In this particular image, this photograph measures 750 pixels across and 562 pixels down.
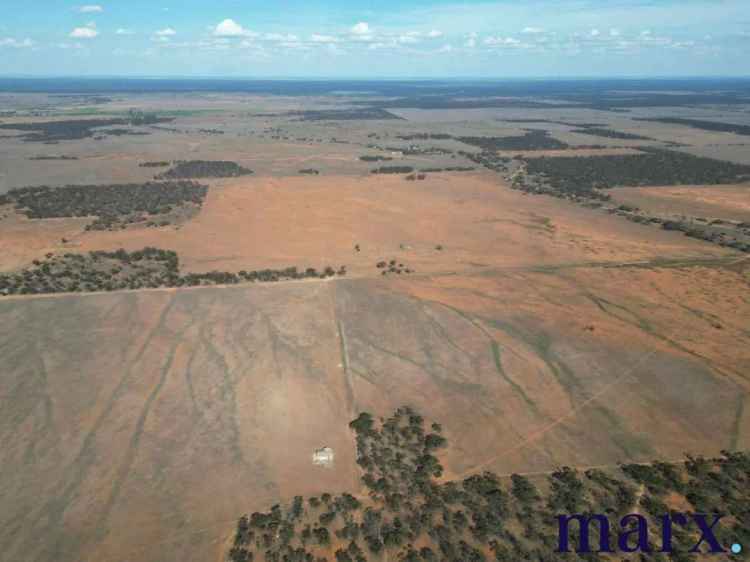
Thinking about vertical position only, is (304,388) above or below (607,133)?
below

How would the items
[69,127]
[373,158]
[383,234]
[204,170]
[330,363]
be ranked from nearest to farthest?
[330,363] → [383,234] → [204,170] → [373,158] → [69,127]

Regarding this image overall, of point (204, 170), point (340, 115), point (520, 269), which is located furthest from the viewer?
point (340, 115)

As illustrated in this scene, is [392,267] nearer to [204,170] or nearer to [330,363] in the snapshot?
[330,363]

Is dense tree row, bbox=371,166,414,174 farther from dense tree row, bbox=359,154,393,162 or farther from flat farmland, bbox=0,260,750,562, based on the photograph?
flat farmland, bbox=0,260,750,562

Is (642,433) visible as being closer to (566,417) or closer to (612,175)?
A: (566,417)

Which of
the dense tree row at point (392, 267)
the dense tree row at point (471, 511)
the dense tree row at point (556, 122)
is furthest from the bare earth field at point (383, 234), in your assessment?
the dense tree row at point (556, 122)

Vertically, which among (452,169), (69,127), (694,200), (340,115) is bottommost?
(694,200)

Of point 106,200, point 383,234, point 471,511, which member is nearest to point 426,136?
point 106,200
